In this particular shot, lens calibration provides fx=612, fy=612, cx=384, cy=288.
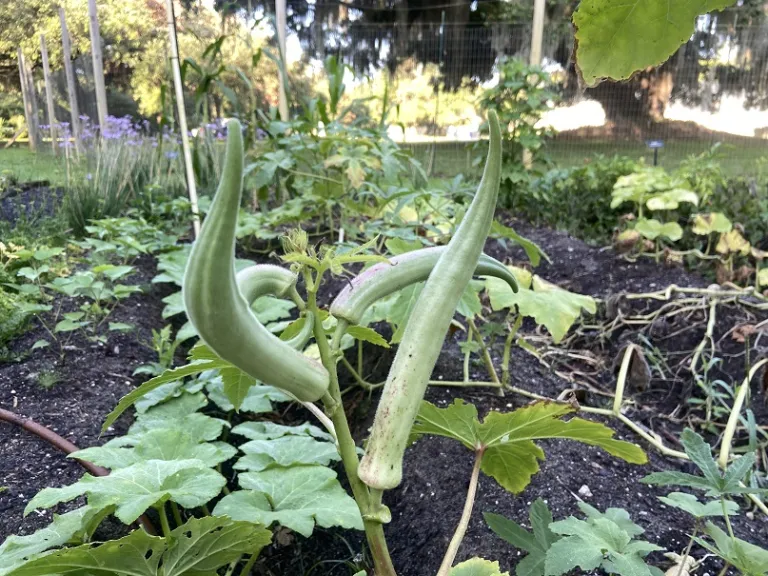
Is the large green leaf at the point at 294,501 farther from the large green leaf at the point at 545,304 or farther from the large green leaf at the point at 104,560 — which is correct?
the large green leaf at the point at 545,304

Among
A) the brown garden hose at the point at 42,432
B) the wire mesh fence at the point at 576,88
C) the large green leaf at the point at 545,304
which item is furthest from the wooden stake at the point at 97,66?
the large green leaf at the point at 545,304

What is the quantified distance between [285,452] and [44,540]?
0.48 meters

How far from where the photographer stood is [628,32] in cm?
70

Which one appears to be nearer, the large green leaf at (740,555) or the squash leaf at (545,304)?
the large green leaf at (740,555)

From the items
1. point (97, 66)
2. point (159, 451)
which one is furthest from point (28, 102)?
point (159, 451)

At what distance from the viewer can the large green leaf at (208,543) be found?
77 centimetres

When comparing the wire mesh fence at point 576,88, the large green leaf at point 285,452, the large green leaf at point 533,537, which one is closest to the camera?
the large green leaf at point 533,537

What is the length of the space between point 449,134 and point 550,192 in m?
3.60

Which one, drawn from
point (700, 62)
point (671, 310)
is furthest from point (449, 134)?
point (671, 310)

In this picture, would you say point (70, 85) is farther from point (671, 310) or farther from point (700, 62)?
point (700, 62)

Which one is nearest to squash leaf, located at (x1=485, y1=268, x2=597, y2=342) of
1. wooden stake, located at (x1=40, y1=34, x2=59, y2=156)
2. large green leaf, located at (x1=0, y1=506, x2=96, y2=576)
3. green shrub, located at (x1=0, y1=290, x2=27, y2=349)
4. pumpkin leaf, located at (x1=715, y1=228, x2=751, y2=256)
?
large green leaf, located at (x1=0, y1=506, x2=96, y2=576)

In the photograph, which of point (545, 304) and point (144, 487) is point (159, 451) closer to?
point (144, 487)

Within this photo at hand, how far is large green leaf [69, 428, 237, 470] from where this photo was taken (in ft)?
3.67

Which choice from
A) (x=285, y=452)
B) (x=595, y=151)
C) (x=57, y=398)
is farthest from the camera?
(x=595, y=151)
